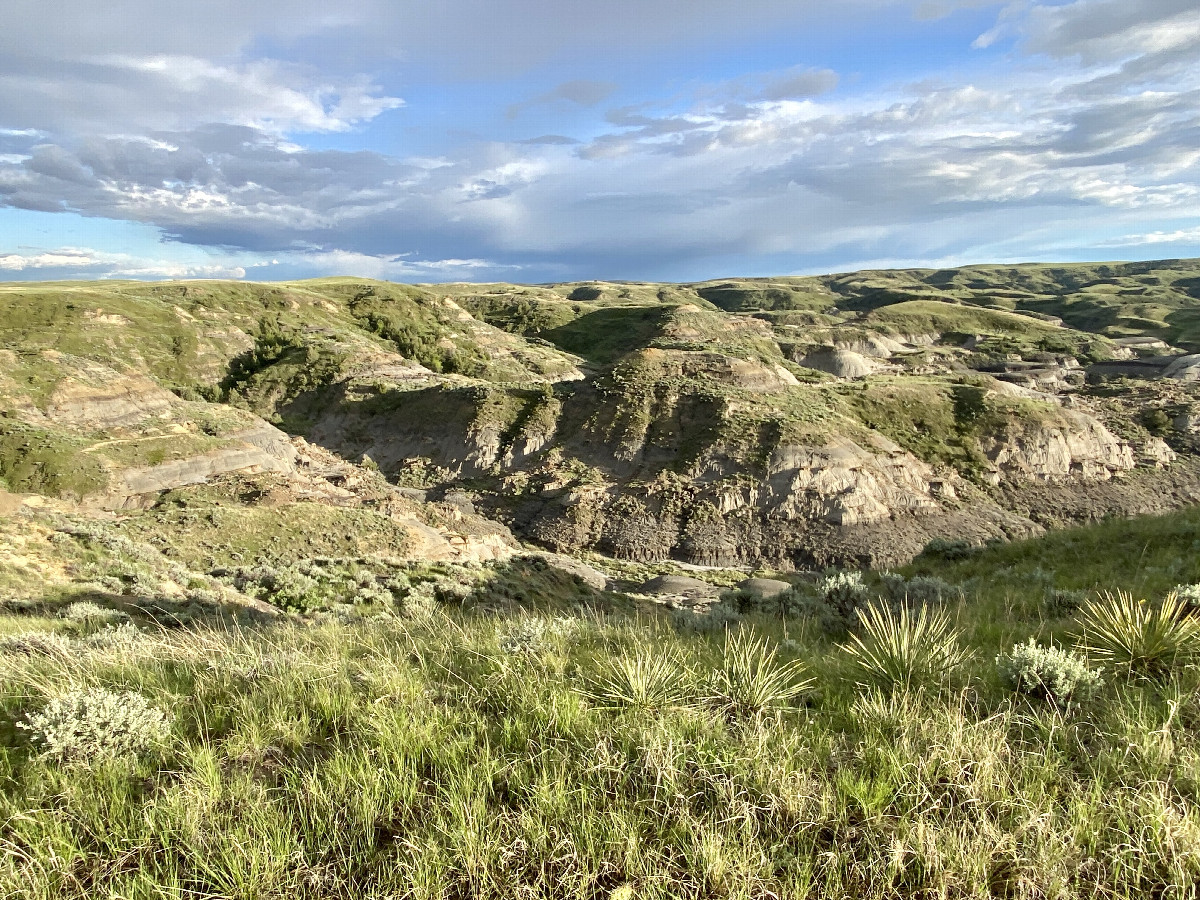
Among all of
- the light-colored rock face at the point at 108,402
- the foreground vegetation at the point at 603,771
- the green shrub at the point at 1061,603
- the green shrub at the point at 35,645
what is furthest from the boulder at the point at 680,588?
the light-colored rock face at the point at 108,402

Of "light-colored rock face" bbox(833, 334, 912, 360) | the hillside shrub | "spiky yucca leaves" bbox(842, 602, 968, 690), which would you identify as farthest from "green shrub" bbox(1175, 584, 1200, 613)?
"light-colored rock face" bbox(833, 334, 912, 360)

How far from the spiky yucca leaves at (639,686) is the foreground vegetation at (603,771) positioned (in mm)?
26

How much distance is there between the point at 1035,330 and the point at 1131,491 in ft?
255

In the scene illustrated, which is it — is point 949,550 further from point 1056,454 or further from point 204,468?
point 204,468

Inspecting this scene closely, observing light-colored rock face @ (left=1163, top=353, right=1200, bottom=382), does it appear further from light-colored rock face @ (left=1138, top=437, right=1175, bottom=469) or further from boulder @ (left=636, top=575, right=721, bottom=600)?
boulder @ (left=636, top=575, right=721, bottom=600)

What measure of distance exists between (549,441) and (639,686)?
4145cm

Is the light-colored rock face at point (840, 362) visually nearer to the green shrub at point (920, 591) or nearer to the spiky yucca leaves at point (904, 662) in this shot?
the green shrub at point (920, 591)

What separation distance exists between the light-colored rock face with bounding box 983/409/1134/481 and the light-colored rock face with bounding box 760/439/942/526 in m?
6.29

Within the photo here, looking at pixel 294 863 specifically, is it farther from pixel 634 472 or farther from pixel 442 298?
pixel 442 298

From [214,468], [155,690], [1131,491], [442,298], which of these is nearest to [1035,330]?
[1131,491]

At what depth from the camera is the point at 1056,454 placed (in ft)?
134

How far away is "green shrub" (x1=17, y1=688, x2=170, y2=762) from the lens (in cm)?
389

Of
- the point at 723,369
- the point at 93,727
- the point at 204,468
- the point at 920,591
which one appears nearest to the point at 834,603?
the point at 920,591

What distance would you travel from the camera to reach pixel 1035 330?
4048 inches
